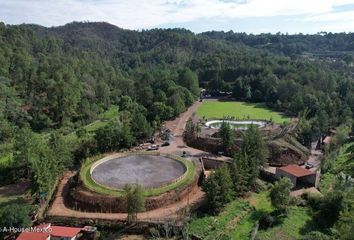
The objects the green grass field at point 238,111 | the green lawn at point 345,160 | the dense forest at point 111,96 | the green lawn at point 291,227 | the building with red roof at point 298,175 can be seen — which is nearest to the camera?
the green lawn at point 291,227

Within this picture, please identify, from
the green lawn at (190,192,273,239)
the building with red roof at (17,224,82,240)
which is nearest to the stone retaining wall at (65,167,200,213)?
the building with red roof at (17,224,82,240)

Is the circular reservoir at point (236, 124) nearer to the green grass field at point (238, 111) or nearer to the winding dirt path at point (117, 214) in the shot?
the green grass field at point (238, 111)

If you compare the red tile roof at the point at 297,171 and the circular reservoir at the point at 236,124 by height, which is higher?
the red tile roof at the point at 297,171

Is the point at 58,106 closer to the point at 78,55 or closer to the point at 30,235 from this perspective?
the point at 30,235

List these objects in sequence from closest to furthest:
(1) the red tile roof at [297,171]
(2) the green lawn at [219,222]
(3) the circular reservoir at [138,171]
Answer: (2) the green lawn at [219,222]
(3) the circular reservoir at [138,171]
(1) the red tile roof at [297,171]

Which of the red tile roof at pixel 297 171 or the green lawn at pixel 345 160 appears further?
the green lawn at pixel 345 160

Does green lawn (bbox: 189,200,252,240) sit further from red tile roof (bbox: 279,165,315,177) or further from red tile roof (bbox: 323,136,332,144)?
red tile roof (bbox: 323,136,332,144)

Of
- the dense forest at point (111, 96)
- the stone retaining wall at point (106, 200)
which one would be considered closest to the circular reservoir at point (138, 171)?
the stone retaining wall at point (106, 200)

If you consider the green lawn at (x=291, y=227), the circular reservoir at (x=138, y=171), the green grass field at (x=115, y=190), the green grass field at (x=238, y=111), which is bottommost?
the green lawn at (x=291, y=227)
